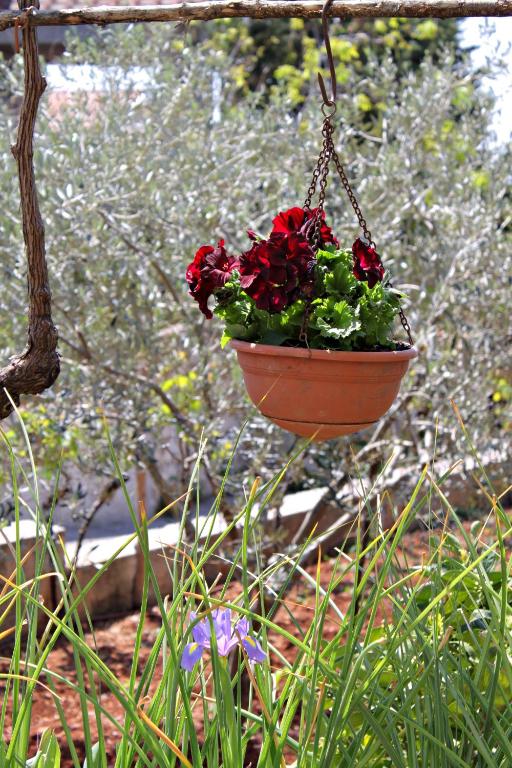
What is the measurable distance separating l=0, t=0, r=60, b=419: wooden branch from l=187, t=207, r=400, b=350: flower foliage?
1.18ft

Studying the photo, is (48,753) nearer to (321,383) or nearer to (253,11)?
(321,383)

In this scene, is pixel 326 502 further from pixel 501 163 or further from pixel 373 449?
pixel 501 163

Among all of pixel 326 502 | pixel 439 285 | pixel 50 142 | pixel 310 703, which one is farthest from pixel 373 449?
pixel 310 703

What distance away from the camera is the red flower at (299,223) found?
6.43 feet

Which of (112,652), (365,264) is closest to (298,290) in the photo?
(365,264)

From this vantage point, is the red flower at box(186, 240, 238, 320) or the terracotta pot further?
the red flower at box(186, 240, 238, 320)

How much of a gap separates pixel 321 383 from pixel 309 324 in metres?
0.13

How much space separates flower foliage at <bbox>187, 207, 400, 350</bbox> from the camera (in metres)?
1.86

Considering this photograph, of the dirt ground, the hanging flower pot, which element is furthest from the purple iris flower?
the dirt ground

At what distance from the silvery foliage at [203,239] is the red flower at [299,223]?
4.27ft

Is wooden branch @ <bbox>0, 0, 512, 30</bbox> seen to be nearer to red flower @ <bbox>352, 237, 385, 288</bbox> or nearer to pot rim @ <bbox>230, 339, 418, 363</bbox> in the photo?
red flower @ <bbox>352, 237, 385, 288</bbox>


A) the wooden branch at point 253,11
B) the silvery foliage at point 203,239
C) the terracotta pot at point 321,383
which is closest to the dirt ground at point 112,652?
the silvery foliage at point 203,239

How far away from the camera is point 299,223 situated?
6.58 ft

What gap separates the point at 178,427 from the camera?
3566 mm
